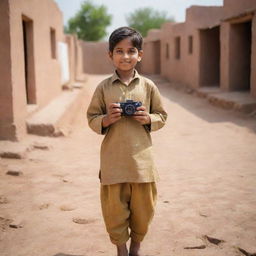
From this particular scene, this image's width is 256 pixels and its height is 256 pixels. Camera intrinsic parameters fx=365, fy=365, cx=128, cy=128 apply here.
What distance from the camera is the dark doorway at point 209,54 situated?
1372 centimetres

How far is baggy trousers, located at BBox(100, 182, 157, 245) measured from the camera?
234 cm

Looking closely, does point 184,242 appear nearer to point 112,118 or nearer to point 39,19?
point 112,118

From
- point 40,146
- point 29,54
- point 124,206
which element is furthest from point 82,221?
point 29,54

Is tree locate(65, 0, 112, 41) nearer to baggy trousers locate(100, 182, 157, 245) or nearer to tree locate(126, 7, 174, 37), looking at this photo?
tree locate(126, 7, 174, 37)

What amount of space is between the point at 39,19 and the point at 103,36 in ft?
107

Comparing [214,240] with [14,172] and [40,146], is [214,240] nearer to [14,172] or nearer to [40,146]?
[14,172]

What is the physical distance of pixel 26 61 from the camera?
7.98m

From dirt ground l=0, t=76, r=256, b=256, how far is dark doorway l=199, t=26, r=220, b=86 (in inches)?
277

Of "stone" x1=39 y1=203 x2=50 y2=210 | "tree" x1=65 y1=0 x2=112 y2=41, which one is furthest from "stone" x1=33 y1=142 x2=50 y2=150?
"tree" x1=65 y1=0 x2=112 y2=41

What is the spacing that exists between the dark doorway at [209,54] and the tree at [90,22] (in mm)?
27196

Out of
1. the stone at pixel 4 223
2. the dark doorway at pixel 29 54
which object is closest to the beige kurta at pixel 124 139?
the stone at pixel 4 223

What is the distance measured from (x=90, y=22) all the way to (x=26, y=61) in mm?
33434

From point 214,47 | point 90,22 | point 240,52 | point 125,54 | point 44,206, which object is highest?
point 90,22

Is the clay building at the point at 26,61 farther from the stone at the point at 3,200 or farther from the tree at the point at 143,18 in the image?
the tree at the point at 143,18
